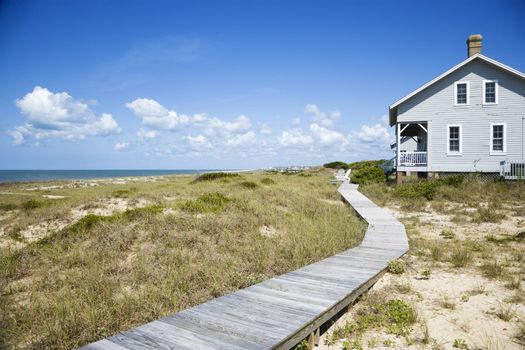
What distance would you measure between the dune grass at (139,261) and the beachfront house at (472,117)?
12710 millimetres

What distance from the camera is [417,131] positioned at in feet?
92.4

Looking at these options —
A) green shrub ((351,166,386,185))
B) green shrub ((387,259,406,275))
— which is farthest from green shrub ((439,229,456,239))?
green shrub ((351,166,386,185))

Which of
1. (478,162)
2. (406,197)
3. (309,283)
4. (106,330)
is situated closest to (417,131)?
(478,162)

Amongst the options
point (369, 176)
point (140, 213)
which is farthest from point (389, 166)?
point (140, 213)

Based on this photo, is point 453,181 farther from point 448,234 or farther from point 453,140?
point 448,234

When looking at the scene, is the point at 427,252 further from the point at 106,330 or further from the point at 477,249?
the point at 106,330

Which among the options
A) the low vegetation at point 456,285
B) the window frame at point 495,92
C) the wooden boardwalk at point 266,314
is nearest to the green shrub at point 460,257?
the low vegetation at point 456,285

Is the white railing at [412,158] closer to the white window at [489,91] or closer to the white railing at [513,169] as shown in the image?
the white railing at [513,169]

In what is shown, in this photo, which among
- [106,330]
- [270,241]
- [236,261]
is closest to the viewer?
[106,330]

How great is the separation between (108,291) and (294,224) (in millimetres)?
5967

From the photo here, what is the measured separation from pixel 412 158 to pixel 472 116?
4358 mm

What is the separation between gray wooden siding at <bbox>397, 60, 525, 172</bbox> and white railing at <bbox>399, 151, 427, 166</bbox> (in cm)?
50

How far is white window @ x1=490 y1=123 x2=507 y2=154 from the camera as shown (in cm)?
1984

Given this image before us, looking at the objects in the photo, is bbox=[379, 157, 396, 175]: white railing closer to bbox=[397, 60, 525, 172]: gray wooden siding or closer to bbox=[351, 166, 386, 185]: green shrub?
bbox=[351, 166, 386, 185]: green shrub
